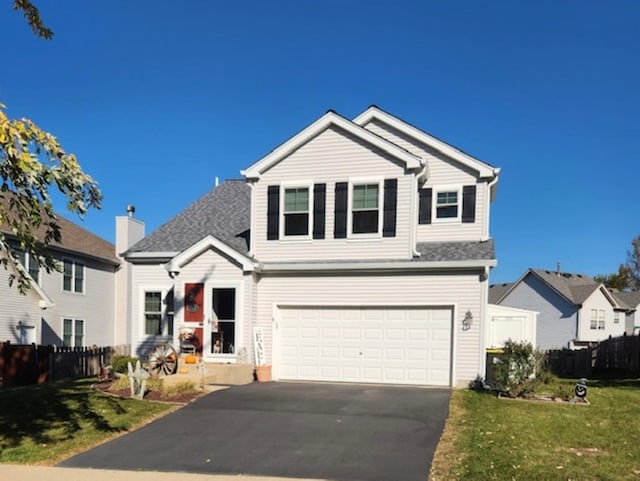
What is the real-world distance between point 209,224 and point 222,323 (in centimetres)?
434

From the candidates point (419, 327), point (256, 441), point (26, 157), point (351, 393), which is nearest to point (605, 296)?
Result: point (419, 327)

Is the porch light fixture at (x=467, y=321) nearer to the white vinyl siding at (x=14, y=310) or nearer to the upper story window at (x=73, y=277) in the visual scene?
the white vinyl siding at (x=14, y=310)

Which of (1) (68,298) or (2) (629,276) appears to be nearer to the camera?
(1) (68,298)

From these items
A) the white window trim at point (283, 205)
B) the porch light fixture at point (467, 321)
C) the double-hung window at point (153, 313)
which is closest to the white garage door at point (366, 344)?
the porch light fixture at point (467, 321)

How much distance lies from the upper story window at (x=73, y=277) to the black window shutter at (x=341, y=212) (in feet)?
49.6

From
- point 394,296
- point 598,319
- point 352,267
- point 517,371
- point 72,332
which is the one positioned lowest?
point 72,332

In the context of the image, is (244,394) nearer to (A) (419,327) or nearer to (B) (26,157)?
(A) (419,327)

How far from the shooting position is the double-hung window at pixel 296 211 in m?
15.7

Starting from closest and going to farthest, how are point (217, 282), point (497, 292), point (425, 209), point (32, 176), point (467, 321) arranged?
point (32, 176) → point (467, 321) → point (217, 282) → point (425, 209) → point (497, 292)

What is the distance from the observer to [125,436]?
29.2 feet

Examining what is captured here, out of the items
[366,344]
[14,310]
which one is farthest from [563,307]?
[14,310]

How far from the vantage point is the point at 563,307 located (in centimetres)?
3822

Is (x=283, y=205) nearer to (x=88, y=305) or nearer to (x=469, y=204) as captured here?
(x=469, y=204)

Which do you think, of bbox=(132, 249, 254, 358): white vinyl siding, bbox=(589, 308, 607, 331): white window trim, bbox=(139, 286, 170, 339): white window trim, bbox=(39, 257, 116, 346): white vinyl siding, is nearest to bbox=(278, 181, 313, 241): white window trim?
bbox=(132, 249, 254, 358): white vinyl siding
